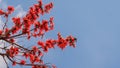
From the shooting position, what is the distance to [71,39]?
1370 centimetres

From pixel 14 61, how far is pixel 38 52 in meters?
1.24

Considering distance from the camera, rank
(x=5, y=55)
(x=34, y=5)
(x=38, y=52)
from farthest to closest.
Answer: (x=34, y=5)
(x=38, y=52)
(x=5, y=55)

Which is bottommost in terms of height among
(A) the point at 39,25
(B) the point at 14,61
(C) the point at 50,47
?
(B) the point at 14,61

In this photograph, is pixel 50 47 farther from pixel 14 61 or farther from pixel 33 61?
pixel 14 61

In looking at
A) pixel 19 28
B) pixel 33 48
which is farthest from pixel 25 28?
pixel 33 48

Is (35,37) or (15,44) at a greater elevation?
(35,37)

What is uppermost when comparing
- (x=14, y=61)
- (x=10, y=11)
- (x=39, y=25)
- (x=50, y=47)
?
(x=10, y=11)

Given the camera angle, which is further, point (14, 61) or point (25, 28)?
point (25, 28)

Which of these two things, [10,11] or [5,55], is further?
[10,11]

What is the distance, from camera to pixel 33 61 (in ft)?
46.2

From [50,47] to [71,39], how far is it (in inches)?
48.6

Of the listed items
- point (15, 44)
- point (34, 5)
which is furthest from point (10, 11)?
point (15, 44)

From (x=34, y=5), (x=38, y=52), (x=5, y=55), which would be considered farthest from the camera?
(x=34, y=5)

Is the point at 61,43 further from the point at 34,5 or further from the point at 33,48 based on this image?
the point at 34,5
